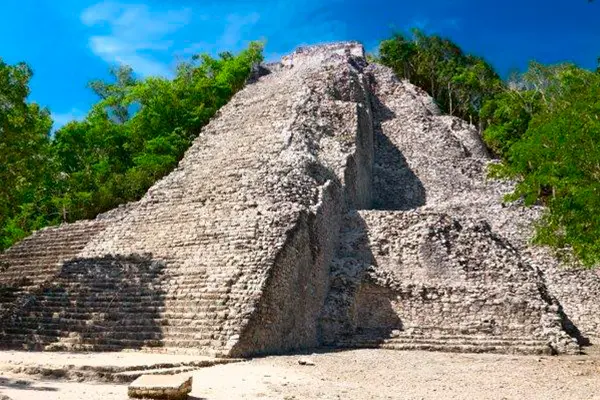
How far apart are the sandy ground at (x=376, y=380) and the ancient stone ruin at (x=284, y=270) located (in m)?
1.50

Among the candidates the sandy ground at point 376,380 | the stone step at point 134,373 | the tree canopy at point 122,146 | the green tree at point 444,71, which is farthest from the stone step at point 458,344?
the green tree at point 444,71

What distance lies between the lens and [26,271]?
16.1 m

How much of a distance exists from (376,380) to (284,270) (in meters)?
4.51

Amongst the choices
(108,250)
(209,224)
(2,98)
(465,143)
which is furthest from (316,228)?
(465,143)

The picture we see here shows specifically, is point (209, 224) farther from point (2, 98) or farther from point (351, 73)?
point (351, 73)

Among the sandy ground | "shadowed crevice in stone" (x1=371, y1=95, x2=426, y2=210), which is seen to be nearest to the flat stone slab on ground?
the sandy ground

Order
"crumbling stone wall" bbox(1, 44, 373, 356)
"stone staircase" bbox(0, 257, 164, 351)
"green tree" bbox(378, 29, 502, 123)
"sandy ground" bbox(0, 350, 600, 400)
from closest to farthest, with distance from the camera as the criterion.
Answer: "sandy ground" bbox(0, 350, 600, 400) < "stone staircase" bbox(0, 257, 164, 351) < "crumbling stone wall" bbox(1, 44, 373, 356) < "green tree" bbox(378, 29, 502, 123)

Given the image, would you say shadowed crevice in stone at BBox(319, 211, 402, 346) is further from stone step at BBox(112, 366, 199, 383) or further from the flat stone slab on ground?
the flat stone slab on ground

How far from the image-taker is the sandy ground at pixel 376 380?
749cm

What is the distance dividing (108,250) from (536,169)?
404 inches

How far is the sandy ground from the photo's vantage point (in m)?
7.49

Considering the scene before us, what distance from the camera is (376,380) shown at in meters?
8.93

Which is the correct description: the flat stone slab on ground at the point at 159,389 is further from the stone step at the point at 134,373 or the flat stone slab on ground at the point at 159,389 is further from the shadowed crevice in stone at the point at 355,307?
the shadowed crevice in stone at the point at 355,307

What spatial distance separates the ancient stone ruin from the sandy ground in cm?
150
